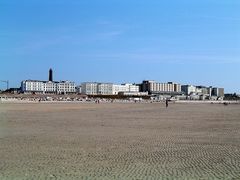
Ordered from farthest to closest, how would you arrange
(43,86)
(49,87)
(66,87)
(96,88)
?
(96,88), (66,87), (49,87), (43,86)

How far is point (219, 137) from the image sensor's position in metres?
13.5

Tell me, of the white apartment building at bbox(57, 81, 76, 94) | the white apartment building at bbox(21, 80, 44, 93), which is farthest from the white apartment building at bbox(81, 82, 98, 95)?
the white apartment building at bbox(21, 80, 44, 93)

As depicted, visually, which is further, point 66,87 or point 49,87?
point 66,87

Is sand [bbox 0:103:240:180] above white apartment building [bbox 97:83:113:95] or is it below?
below

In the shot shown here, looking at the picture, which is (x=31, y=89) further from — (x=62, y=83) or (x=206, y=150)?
(x=206, y=150)

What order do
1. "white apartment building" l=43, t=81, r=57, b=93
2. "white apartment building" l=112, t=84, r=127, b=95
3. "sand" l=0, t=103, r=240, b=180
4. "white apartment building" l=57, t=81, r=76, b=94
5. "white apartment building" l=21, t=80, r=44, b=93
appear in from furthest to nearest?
"white apartment building" l=112, t=84, r=127, b=95 < "white apartment building" l=57, t=81, r=76, b=94 < "white apartment building" l=43, t=81, r=57, b=93 < "white apartment building" l=21, t=80, r=44, b=93 < "sand" l=0, t=103, r=240, b=180

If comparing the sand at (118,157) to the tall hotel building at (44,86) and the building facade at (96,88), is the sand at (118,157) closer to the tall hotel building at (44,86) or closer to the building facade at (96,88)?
the tall hotel building at (44,86)

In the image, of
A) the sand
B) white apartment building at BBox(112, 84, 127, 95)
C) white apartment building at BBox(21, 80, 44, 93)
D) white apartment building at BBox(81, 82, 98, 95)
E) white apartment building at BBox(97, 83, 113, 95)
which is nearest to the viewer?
the sand

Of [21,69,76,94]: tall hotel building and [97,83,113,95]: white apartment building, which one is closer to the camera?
[21,69,76,94]: tall hotel building

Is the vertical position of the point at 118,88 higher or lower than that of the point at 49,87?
lower

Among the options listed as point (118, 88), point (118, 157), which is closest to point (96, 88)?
point (118, 88)

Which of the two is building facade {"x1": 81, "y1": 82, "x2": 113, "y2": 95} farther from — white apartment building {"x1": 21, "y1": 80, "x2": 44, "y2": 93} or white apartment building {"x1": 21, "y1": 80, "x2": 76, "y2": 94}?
white apartment building {"x1": 21, "y1": 80, "x2": 44, "y2": 93}

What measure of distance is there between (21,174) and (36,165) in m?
0.86

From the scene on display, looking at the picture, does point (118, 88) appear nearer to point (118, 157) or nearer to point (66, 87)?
point (66, 87)
